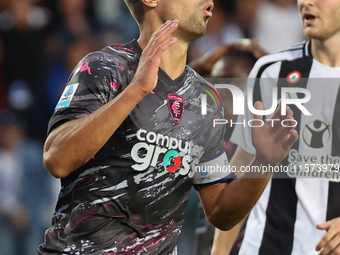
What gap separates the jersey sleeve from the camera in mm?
1545

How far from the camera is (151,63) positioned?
1.44m

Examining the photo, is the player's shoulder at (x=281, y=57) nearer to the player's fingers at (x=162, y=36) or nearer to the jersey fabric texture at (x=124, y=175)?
the jersey fabric texture at (x=124, y=175)

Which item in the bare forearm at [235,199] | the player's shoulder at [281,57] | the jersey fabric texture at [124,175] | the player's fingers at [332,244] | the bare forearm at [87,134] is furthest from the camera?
the player's shoulder at [281,57]

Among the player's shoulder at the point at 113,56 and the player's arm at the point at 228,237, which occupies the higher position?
the player's shoulder at the point at 113,56

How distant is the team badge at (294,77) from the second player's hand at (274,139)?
839mm

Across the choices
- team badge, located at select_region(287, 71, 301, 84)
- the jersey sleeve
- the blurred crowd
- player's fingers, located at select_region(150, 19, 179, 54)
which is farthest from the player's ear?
the blurred crowd

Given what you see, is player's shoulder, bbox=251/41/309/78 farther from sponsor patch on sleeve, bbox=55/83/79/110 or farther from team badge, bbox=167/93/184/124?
sponsor patch on sleeve, bbox=55/83/79/110

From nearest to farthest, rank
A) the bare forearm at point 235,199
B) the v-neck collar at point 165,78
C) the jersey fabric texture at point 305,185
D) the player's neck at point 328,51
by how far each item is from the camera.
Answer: the bare forearm at point 235,199 → the v-neck collar at point 165,78 → the jersey fabric texture at point 305,185 → the player's neck at point 328,51

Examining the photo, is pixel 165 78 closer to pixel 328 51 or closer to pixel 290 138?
pixel 290 138

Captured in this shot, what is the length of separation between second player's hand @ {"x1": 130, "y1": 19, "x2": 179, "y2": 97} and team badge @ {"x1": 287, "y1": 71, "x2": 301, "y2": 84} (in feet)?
3.84

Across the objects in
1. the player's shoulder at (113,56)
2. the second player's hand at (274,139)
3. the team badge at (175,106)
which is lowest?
the second player's hand at (274,139)

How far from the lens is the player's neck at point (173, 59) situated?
1925 mm

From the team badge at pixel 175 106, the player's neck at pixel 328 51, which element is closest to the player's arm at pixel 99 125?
the team badge at pixel 175 106

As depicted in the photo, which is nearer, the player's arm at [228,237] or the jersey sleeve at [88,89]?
the jersey sleeve at [88,89]
